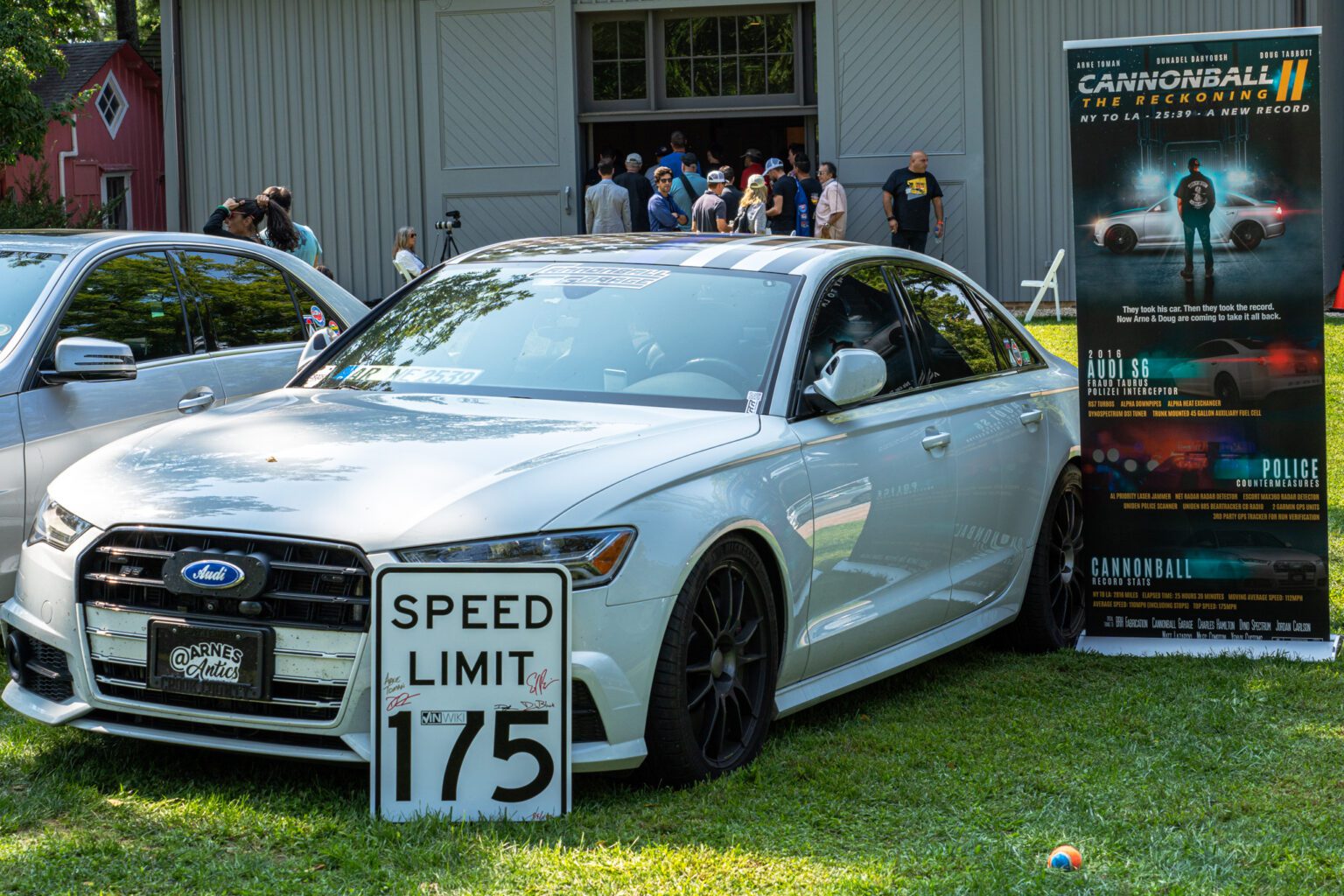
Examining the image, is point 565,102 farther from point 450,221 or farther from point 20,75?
point 20,75

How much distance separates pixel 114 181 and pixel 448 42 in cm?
1287

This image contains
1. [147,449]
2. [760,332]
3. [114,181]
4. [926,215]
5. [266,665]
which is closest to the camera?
[266,665]

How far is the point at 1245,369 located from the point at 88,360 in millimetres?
4155

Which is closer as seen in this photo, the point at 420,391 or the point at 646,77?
the point at 420,391

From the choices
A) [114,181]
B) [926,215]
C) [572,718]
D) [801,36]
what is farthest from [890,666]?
[114,181]

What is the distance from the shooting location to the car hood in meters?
4.27

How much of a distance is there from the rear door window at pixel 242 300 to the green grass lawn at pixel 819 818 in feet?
7.08

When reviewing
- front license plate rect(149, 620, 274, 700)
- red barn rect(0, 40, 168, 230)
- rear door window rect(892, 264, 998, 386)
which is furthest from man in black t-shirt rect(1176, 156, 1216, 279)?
red barn rect(0, 40, 168, 230)

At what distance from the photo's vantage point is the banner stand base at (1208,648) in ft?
20.9

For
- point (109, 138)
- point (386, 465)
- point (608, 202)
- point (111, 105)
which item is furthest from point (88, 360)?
point (111, 105)

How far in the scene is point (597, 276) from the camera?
574 cm

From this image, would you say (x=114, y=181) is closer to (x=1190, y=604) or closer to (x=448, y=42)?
(x=448, y=42)

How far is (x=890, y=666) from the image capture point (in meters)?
5.55
